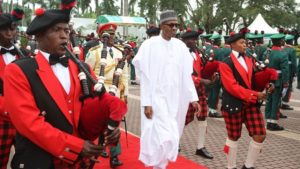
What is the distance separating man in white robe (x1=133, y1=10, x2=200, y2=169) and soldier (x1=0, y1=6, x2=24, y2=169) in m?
1.55

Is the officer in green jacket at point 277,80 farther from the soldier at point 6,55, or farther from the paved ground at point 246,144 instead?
the soldier at point 6,55

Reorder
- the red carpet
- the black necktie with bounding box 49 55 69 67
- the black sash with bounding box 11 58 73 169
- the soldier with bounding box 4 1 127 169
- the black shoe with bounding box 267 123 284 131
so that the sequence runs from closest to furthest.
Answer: the soldier with bounding box 4 1 127 169, the black sash with bounding box 11 58 73 169, the black necktie with bounding box 49 55 69 67, the red carpet, the black shoe with bounding box 267 123 284 131

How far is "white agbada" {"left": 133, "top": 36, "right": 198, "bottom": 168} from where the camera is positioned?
523 centimetres

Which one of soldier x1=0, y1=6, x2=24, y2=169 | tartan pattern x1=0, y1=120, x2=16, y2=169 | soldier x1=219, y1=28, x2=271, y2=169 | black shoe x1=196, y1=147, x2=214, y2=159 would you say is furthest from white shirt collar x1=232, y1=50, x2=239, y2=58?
tartan pattern x1=0, y1=120, x2=16, y2=169

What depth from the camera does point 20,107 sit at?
271 centimetres

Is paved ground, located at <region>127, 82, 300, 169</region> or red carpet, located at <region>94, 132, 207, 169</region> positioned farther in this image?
paved ground, located at <region>127, 82, 300, 169</region>

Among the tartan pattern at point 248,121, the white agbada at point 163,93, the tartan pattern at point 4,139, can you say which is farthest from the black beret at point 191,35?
the tartan pattern at point 4,139

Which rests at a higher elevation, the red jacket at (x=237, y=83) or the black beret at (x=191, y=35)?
the black beret at (x=191, y=35)

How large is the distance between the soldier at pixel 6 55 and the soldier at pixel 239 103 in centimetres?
281

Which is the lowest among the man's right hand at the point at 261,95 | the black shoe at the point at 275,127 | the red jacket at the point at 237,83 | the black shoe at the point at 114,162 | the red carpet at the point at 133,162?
the black shoe at the point at 275,127

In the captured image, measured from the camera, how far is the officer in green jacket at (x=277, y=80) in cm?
970

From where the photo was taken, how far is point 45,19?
2914 mm

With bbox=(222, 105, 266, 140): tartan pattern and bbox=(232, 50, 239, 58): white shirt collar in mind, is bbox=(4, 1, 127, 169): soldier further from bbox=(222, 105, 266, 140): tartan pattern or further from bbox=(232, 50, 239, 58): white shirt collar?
bbox=(232, 50, 239, 58): white shirt collar

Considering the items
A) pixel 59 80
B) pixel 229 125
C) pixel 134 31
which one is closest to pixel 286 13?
pixel 134 31
